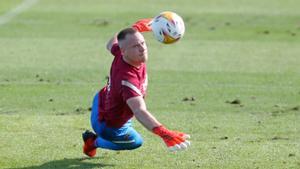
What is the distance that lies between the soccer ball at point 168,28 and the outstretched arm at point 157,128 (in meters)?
0.70

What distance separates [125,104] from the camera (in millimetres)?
8156

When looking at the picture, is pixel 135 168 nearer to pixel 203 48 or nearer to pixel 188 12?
pixel 203 48

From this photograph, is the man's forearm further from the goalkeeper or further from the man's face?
the man's face

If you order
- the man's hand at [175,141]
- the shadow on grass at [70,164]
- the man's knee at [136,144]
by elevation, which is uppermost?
the man's hand at [175,141]

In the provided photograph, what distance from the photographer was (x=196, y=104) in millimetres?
12062

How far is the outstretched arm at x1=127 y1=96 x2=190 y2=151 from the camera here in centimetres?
718

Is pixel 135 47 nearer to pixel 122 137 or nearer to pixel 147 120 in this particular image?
pixel 147 120

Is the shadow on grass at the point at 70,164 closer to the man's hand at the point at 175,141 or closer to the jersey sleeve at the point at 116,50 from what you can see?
the jersey sleeve at the point at 116,50

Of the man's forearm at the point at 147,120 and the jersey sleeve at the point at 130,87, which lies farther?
the jersey sleeve at the point at 130,87

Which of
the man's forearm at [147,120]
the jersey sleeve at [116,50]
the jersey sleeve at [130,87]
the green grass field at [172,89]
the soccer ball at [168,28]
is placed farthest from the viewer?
the green grass field at [172,89]

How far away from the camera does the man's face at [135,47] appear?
25.5ft

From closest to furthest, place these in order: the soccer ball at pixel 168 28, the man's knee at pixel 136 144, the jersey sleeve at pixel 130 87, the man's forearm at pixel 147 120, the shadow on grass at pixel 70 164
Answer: the man's forearm at pixel 147 120
the jersey sleeve at pixel 130 87
the soccer ball at pixel 168 28
the shadow on grass at pixel 70 164
the man's knee at pixel 136 144

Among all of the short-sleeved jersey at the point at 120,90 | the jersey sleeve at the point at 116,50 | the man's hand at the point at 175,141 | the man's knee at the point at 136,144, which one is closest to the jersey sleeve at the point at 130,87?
the short-sleeved jersey at the point at 120,90

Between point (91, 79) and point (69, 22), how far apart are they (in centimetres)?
897
